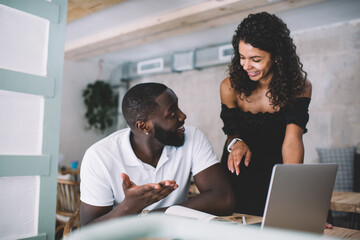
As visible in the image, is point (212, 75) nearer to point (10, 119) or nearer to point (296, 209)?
point (10, 119)

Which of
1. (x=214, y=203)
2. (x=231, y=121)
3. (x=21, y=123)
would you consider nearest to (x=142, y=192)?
(x=214, y=203)

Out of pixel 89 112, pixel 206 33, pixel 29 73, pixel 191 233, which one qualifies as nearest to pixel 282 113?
pixel 29 73

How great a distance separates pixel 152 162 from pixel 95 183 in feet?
1.04

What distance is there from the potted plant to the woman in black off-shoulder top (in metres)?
5.17

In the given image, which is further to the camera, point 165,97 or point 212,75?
point 212,75

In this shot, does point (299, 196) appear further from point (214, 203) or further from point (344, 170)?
point (344, 170)

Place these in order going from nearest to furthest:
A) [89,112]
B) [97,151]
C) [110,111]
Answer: [97,151] → [89,112] → [110,111]

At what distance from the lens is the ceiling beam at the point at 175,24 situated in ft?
12.0

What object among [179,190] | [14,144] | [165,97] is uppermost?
[165,97]

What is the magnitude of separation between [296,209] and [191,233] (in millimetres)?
661

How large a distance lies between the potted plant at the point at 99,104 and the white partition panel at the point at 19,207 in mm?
4996

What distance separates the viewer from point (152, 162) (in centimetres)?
158

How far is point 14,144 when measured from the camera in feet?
5.42

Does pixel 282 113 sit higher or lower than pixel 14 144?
higher
